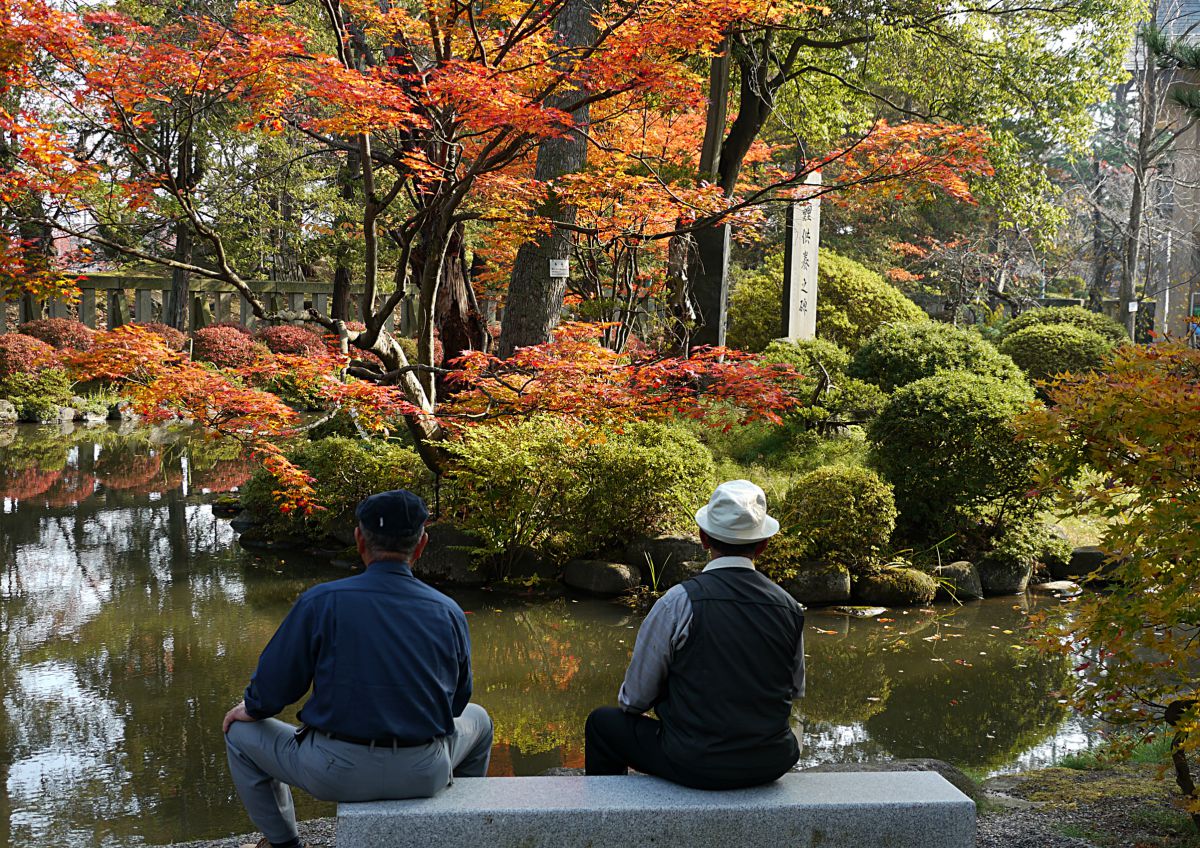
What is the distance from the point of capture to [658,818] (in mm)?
2846

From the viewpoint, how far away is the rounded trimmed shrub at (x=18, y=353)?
717 inches

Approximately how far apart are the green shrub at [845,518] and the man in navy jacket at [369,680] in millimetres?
5354

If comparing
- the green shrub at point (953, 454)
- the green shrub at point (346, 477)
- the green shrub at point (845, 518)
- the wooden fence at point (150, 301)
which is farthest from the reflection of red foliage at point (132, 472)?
the green shrub at point (953, 454)

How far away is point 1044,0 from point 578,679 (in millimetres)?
10446

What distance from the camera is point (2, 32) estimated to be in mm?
6062

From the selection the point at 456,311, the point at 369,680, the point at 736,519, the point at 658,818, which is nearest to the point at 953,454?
the point at 456,311

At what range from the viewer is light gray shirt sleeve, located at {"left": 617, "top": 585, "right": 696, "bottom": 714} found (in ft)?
9.79

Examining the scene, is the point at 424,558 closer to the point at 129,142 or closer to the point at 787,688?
the point at 129,142

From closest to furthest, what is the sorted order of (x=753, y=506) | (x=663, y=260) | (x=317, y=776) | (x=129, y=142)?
(x=317, y=776) < (x=753, y=506) < (x=129, y=142) < (x=663, y=260)

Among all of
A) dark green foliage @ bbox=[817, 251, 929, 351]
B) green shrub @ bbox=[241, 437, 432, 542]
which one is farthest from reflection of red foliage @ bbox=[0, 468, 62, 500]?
dark green foliage @ bbox=[817, 251, 929, 351]

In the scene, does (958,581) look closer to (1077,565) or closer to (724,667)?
(1077,565)

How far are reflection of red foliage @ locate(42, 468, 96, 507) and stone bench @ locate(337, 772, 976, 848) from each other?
9887 mm

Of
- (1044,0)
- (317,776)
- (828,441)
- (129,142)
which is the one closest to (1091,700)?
(317,776)

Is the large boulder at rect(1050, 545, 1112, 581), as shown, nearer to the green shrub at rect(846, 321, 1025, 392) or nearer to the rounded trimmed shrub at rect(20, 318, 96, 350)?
the green shrub at rect(846, 321, 1025, 392)
